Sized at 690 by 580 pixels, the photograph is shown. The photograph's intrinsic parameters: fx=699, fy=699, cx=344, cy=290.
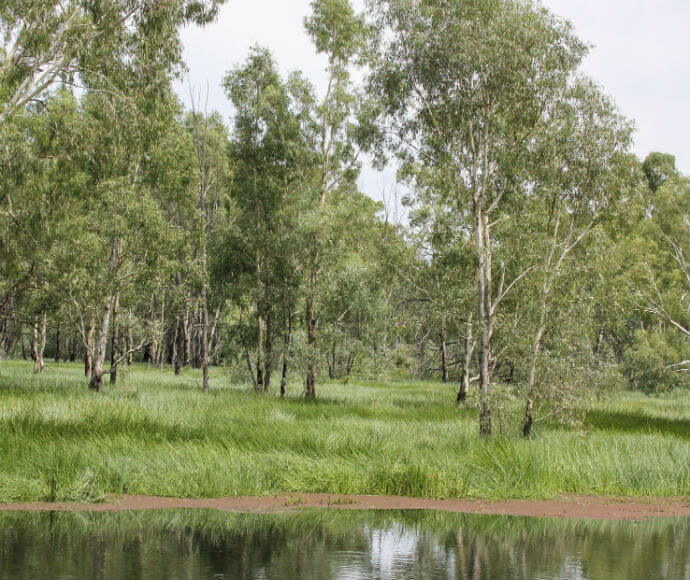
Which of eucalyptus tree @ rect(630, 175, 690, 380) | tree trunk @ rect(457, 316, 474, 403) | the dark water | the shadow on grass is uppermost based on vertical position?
eucalyptus tree @ rect(630, 175, 690, 380)

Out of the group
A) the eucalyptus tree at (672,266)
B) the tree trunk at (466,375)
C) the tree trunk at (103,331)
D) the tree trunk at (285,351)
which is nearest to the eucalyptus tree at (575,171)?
the tree trunk at (466,375)

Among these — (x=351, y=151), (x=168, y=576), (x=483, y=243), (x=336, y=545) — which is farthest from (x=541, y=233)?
(x=168, y=576)

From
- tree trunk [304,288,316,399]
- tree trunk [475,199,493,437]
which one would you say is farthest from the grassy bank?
tree trunk [304,288,316,399]

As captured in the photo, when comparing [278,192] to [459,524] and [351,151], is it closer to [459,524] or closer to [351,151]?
[351,151]

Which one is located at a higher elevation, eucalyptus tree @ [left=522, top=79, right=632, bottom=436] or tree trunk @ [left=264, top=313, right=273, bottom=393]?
eucalyptus tree @ [left=522, top=79, right=632, bottom=436]

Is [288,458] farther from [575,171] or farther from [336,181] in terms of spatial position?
[336,181]

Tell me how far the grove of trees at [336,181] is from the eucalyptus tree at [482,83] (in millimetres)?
61

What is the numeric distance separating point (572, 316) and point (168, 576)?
44.7 feet

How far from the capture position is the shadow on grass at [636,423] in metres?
19.7

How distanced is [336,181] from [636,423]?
571 inches

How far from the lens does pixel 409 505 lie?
10.5m

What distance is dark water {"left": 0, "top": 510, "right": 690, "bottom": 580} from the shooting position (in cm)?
657

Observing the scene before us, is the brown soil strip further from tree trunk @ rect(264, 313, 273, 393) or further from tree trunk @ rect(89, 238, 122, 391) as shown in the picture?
tree trunk @ rect(264, 313, 273, 393)

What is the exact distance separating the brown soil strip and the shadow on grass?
25.0 feet
